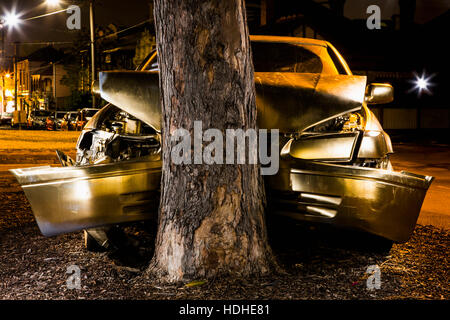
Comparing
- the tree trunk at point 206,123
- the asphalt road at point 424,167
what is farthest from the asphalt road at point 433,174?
the tree trunk at point 206,123

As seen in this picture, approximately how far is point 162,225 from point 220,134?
824mm

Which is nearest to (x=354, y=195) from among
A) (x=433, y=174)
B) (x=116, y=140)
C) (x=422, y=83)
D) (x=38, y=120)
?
(x=116, y=140)

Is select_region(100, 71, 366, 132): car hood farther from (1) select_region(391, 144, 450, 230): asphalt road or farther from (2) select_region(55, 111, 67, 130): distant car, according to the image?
(2) select_region(55, 111, 67, 130): distant car

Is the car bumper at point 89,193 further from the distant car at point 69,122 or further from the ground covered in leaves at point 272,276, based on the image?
the distant car at point 69,122

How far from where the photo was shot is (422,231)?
19.1 feet

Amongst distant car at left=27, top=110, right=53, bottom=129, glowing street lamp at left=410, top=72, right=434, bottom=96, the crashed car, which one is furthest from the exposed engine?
distant car at left=27, top=110, right=53, bottom=129

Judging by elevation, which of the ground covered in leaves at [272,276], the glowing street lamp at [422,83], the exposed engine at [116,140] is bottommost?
the ground covered in leaves at [272,276]

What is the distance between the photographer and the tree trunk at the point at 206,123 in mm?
3656

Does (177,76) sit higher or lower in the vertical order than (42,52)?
lower

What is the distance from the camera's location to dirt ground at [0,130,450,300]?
3.56 m

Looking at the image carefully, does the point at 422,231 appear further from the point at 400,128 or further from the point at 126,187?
the point at 400,128

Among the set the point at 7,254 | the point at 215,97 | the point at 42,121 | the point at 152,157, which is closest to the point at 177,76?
the point at 215,97

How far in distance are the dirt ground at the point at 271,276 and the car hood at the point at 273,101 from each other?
86 centimetres
